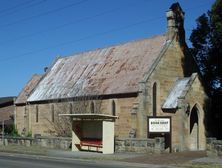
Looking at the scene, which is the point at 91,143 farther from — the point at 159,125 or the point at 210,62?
the point at 210,62

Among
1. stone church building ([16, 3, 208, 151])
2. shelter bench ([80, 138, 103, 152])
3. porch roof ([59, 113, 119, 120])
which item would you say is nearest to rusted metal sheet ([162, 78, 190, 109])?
stone church building ([16, 3, 208, 151])

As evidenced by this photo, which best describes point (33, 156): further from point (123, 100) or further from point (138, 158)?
point (123, 100)

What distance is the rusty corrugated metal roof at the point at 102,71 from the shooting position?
40.3 metres

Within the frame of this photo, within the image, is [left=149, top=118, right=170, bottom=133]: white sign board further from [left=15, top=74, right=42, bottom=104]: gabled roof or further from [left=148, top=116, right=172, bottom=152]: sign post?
[left=15, top=74, right=42, bottom=104]: gabled roof

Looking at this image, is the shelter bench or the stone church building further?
the stone church building

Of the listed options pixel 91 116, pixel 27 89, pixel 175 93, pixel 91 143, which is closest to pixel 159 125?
pixel 91 116

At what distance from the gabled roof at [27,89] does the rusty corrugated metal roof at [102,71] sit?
3.35m

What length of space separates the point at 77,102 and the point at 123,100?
568 centimetres

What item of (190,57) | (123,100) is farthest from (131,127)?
(190,57)

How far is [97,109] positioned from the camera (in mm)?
41938

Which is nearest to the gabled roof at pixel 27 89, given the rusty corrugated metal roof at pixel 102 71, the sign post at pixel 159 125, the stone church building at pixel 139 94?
the rusty corrugated metal roof at pixel 102 71

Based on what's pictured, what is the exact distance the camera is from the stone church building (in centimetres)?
3610

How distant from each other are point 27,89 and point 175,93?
24.0 meters

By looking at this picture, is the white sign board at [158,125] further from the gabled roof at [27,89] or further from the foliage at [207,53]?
the gabled roof at [27,89]
